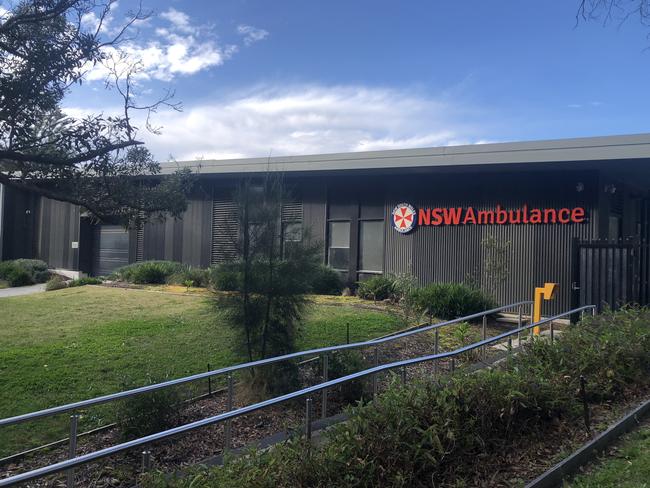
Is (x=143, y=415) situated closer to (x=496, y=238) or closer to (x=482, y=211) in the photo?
(x=496, y=238)

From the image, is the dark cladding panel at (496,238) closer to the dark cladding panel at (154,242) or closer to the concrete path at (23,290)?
the dark cladding panel at (154,242)

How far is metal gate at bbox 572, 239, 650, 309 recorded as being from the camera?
11.3 metres

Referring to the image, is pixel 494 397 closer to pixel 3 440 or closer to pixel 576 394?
pixel 576 394

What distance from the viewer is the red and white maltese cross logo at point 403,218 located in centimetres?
1791

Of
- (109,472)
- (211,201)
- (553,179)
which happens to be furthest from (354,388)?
(211,201)

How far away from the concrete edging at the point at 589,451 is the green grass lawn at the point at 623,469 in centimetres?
8

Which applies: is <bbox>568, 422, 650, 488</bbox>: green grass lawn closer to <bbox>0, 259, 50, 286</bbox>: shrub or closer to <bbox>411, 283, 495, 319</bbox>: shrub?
<bbox>411, 283, 495, 319</bbox>: shrub

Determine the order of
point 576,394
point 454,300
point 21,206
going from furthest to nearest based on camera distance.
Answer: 1. point 21,206
2. point 454,300
3. point 576,394

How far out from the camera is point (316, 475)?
368cm

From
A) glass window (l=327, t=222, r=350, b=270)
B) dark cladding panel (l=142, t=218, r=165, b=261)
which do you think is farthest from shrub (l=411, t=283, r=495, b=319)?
dark cladding panel (l=142, t=218, r=165, b=261)

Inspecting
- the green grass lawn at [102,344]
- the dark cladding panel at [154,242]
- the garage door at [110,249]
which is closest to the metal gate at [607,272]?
the green grass lawn at [102,344]

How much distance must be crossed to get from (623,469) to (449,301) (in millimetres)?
8270

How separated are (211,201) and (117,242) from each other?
5.84 metres

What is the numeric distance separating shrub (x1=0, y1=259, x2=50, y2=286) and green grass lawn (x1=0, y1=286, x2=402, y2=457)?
743 cm
